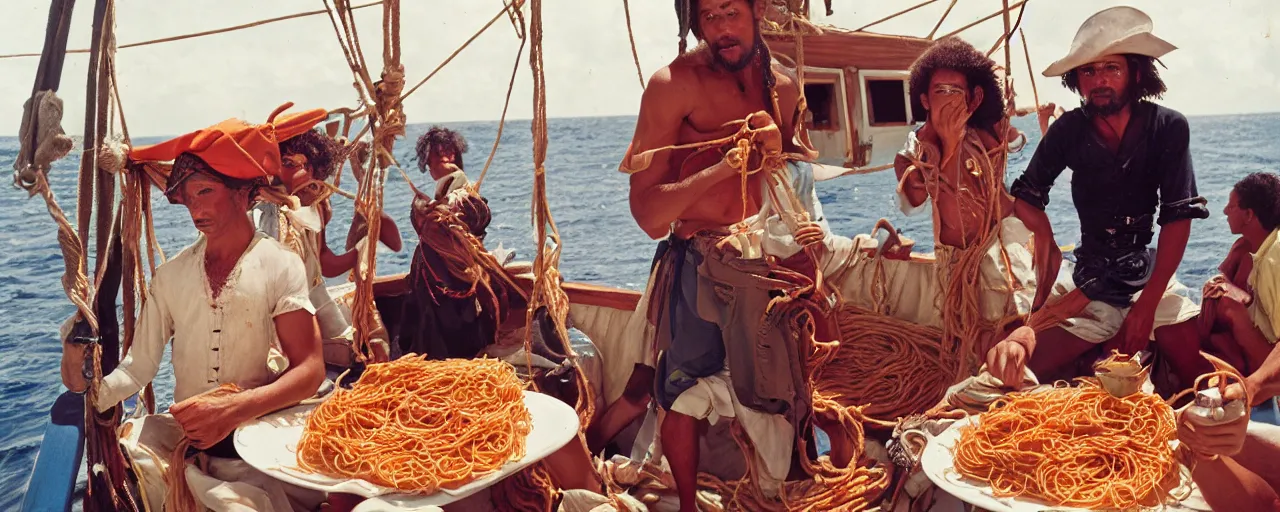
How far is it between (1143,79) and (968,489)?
1633 mm

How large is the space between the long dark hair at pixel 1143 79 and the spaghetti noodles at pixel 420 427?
7.14 ft

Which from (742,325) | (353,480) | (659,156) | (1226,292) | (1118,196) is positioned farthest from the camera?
(1226,292)

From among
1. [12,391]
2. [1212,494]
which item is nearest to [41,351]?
[12,391]

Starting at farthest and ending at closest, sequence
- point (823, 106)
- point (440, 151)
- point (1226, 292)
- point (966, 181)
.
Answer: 1. point (823, 106)
2. point (440, 151)
3. point (966, 181)
4. point (1226, 292)

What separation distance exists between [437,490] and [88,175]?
154 cm

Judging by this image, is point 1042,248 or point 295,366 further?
point 1042,248

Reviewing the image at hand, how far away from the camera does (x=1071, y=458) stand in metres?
2.64

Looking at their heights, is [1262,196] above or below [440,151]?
below

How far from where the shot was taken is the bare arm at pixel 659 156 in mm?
3207

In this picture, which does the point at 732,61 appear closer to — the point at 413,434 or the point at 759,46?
the point at 759,46

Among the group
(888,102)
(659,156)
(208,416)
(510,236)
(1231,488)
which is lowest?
(510,236)

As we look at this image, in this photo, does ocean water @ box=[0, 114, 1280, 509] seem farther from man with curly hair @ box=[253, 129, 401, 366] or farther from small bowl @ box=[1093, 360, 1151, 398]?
small bowl @ box=[1093, 360, 1151, 398]

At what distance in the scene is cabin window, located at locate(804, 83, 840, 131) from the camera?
9539mm

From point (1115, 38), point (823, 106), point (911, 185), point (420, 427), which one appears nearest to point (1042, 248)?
point (911, 185)
